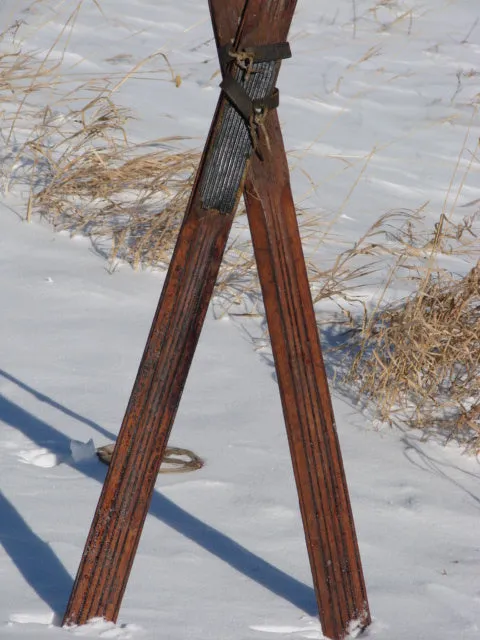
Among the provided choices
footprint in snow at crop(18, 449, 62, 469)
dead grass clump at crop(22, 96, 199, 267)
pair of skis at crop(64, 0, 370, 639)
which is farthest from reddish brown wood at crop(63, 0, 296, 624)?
dead grass clump at crop(22, 96, 199, 267)

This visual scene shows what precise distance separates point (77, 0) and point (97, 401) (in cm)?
486

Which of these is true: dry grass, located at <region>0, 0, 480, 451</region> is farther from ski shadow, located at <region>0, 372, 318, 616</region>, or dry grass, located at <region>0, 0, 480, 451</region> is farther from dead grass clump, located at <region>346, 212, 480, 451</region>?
ski shadow, located at <region>0, 372, 318, 616</region>

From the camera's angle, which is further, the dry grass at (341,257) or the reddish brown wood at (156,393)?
the dry grass at (341,257)

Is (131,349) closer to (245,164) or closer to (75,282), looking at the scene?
(75,282)

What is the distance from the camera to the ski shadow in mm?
1833

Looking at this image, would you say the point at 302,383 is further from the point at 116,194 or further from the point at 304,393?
the point at 116,194

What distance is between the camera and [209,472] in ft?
7.80

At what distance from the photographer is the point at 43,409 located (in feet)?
8.62

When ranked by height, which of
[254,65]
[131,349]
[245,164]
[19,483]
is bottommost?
[19,483]

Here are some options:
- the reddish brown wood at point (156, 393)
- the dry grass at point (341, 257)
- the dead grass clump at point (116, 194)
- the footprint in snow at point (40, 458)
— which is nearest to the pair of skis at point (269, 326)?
the reddish brown wood at point (156, 393)

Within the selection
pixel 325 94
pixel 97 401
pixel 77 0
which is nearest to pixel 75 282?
pixel 97 401

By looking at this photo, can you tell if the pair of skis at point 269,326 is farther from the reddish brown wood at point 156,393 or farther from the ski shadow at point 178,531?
the ski shadow at point 178,531

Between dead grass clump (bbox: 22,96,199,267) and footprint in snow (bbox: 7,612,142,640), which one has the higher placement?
dead grass clump (bbox: 22,96,199,267)

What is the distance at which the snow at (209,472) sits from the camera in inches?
72.4
